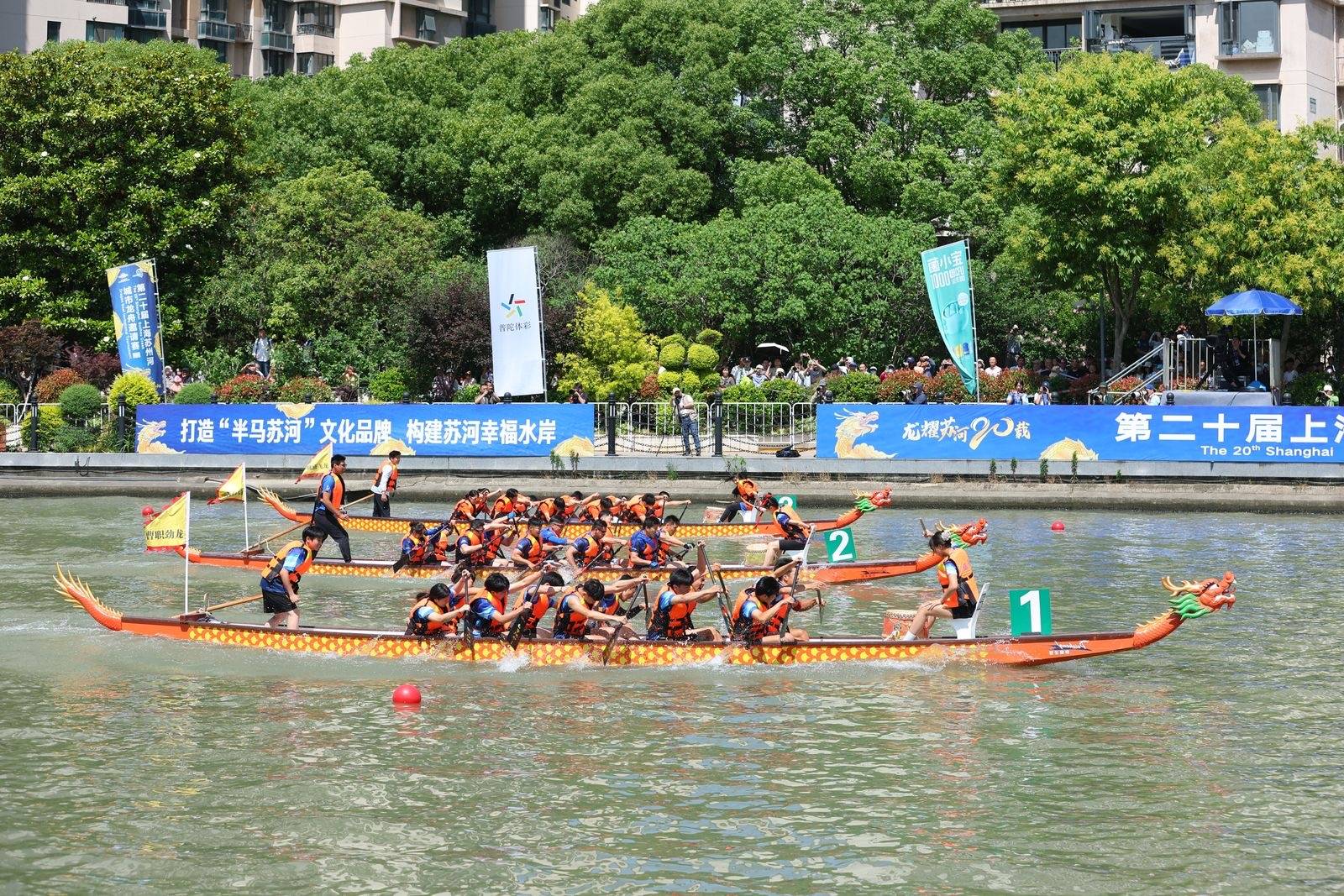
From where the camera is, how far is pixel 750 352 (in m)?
47.9

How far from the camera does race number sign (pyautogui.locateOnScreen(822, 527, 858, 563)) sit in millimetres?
26219

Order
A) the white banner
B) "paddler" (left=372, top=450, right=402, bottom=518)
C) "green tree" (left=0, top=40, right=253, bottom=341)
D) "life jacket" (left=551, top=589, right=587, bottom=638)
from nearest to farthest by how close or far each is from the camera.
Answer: "life jacket" (left=551, top=589, right=587, bottom=638) < "paddler" (left=372, top=450, right=402, bottom=518) < the white banner < "green tree" (left=0, top=40, right=253, bottom=341)

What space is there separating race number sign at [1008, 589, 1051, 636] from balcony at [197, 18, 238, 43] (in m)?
67.9

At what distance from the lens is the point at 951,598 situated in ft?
65.2

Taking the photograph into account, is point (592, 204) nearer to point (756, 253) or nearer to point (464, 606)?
point (756, 253)

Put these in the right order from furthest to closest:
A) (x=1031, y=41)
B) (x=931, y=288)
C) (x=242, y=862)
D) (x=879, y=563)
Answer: (x=1031, y=41) < (x=931, y=288) < (x=879, y=563) < (x=242, y=862)

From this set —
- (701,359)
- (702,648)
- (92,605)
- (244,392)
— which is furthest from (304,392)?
(702,648)

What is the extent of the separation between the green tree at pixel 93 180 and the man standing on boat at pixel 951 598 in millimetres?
34522

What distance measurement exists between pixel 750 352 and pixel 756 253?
3.70 m

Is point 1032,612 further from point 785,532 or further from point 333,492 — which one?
point 333,492

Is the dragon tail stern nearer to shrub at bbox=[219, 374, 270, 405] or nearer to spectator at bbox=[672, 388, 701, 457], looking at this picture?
spectator at bbox=[672, 388, 701, 457]

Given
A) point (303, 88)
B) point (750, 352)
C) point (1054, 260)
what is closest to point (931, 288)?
point (1054, 260)

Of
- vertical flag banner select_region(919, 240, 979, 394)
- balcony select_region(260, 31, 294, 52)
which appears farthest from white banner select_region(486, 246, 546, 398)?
balcony select_region(260, 31, 294, 52)

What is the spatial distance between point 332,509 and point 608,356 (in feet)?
54.6
